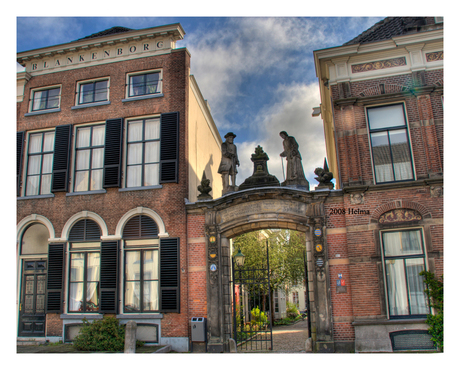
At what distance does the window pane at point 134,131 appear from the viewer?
14133 mm

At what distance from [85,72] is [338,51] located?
9.90 m

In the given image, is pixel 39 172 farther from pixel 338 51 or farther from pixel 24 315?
pixel 338 51

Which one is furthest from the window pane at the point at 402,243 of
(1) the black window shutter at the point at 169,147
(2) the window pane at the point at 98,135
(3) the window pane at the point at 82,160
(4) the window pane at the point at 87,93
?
(4) the window pane at the point at 87,93

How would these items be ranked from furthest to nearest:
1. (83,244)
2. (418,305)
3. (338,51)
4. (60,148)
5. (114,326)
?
(60,148) < (83,244) < (338,51) < (114,326) < (418,305)

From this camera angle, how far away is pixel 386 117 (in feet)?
40.2

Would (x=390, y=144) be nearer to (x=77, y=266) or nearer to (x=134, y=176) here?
(x=134, y=176)

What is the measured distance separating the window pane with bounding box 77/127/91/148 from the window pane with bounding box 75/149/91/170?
0.95 ft

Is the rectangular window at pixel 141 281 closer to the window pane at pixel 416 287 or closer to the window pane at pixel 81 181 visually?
the window pane at pixel 81 181

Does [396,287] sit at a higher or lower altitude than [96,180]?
lower

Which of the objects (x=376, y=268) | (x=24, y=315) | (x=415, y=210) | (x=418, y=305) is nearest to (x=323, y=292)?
(x=376, y=268)

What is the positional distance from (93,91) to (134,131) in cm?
266

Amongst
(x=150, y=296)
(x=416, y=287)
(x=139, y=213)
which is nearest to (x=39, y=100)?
(x=139, y=213)

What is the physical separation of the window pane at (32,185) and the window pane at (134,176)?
3.89 meters

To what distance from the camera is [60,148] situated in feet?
47.3
